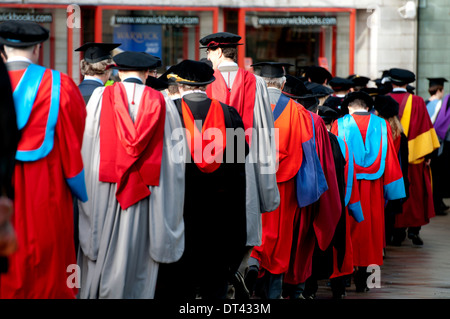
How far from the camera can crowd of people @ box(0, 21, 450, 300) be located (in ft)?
17.4

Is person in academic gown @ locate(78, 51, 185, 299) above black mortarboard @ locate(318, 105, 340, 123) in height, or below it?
below

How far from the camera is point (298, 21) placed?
17.2 m

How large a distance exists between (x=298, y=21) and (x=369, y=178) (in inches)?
346

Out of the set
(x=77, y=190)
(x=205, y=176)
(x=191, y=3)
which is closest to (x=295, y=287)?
(x=205, y=176)

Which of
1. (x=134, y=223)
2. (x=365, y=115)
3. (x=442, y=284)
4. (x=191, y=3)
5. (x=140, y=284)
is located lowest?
(x=442, y=284)

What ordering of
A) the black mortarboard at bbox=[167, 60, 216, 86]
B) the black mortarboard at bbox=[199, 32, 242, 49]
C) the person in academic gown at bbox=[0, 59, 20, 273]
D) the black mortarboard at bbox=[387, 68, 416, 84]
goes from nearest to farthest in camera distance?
the person in academic gown at bbox=[0, 59, 20, 273] → the black mortarboard at bbox=[167, 60, 216, 86] → the black mortarboard at bbox=[199, 32, 242, 49] → the black mortarboard at bbox=[387, 68, 416, 84]

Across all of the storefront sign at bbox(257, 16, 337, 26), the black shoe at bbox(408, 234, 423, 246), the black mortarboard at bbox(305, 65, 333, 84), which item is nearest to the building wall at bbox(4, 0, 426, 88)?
the storefront sign at bbox(257, 16, 337, 26)

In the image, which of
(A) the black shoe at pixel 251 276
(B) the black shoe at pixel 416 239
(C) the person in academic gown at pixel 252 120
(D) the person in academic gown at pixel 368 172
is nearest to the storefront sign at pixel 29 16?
(B) the black shoe at pixel 416 239

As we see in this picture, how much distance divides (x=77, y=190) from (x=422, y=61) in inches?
531

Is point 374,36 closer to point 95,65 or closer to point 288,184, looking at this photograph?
point 288,184

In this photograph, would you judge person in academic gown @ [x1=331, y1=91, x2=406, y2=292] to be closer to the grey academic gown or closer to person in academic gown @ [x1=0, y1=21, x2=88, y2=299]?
the grey academic gown

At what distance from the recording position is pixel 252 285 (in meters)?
7.45

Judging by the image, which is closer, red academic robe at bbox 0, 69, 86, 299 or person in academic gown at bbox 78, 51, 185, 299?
red academic robe at bbox 0, 69, 86, 299

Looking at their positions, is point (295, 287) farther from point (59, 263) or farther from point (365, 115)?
point (59, 263)
